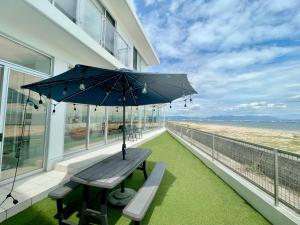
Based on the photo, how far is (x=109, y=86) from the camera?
392cm

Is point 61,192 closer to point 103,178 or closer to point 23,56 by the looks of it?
point 103,178

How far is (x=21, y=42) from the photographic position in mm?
4293

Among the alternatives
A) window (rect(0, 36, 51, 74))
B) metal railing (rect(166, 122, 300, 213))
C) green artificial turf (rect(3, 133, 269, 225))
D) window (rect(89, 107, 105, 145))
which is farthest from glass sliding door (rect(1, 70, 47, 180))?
metal railing (rect(166, 122, 300, 213))

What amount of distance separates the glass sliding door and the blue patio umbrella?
1220 millimetres

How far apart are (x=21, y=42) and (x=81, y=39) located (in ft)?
4.95

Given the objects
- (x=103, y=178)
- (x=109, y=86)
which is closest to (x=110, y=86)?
(x=109, y=86)

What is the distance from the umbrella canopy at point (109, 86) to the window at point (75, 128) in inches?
78.8

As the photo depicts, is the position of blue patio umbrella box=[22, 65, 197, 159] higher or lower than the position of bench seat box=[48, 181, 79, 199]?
higher

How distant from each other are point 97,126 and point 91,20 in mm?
4377

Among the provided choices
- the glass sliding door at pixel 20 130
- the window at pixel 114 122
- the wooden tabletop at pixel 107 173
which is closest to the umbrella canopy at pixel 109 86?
the glass sliding door at pixel 20 130

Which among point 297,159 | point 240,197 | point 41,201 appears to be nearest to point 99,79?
point 41,201

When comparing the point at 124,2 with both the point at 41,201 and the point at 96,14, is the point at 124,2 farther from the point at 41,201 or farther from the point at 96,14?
the point at 41,201

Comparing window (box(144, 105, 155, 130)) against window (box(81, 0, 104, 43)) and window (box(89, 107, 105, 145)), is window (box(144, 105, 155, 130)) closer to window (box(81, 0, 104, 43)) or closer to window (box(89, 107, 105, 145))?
window (box(89, 107, 105, 145))

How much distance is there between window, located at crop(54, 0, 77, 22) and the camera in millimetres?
5244
